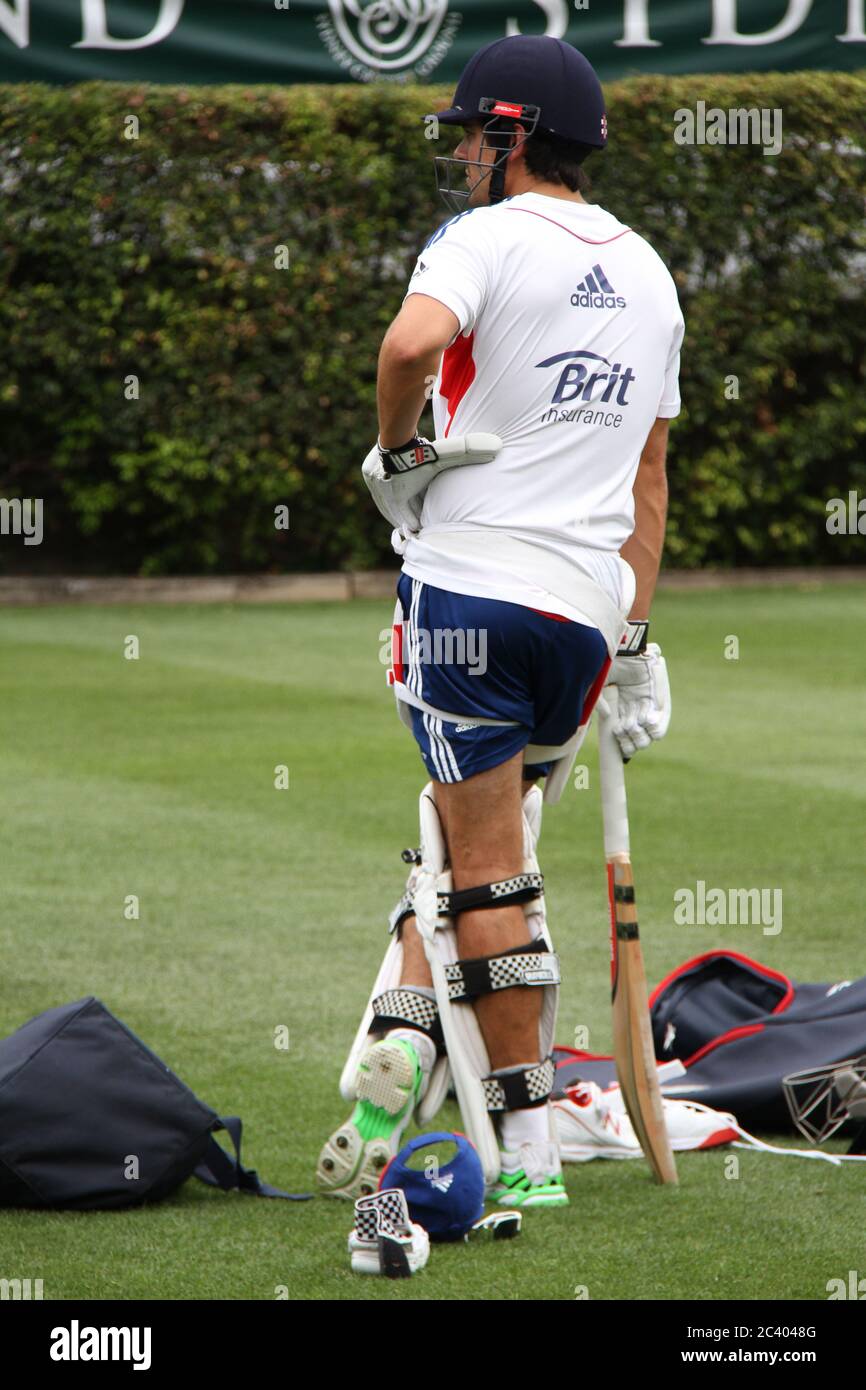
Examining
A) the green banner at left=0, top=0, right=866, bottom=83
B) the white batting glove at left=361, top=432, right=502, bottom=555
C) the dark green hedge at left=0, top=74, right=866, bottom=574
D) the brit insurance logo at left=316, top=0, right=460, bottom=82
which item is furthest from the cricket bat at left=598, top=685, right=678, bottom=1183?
the brit insurance logo at left=316, top=0, right=460, bottom=82

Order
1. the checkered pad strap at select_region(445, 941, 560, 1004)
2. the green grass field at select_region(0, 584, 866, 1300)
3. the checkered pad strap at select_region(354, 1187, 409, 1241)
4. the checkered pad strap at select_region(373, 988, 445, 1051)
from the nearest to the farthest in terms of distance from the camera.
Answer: the checkered pad strap at select_region(354, 1187, 409, 1241) → the green grass field at select_region(0, 584, 866, 1300) → the checkered pad strap at select_region(445, 941, 560, 1004) → the checkered pad strap at select_region(373, 988, 445, 1051)

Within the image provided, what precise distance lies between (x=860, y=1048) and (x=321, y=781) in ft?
14.4

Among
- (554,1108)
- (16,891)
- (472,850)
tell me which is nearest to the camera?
(472,850)

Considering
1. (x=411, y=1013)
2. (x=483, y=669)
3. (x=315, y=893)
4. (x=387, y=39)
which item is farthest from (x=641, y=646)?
(x=387, y=39)

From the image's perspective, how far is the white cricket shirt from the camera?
3.61 meters

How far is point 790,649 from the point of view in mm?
12586

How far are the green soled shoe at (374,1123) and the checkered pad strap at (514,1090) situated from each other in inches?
5.9

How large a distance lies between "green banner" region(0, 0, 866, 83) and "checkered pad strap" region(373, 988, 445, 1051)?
506 inches

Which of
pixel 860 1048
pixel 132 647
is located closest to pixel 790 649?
pixel 132 647

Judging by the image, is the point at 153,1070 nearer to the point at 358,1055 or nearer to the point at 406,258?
the point at 358,1055

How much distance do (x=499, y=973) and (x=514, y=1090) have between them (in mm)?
234

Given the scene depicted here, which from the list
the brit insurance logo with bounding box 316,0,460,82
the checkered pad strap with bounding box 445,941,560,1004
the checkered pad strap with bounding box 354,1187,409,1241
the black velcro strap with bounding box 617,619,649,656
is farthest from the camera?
the brit insurance logo with bounding box 316,0,460,82

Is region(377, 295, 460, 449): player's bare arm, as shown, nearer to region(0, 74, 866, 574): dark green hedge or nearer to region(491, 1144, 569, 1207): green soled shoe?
region(491, 1144, 569, 1207): green soled shoe

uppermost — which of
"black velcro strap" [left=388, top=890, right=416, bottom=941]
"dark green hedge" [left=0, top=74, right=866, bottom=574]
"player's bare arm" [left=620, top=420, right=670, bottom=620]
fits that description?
"player's bare arm" [left=620, top=420, right=670, bottom=620]
